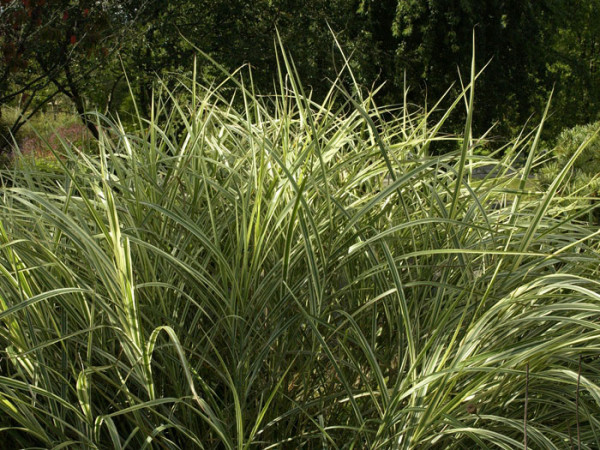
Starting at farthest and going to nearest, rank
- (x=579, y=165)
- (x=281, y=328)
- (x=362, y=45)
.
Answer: (x=362, y=45) → (x=579, y=165) → (x=281, y=328)

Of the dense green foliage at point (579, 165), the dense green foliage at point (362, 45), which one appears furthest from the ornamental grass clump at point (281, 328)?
the dense green foliage at point (362, 45)

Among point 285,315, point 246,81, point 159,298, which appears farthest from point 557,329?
point 246,81

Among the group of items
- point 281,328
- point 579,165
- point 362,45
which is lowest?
point 579,165

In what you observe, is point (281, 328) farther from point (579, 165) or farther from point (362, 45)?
point (362, 45)

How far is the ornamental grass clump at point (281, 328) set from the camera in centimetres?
141

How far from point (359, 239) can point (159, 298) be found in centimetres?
55

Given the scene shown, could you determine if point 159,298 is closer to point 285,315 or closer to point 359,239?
point 285,315

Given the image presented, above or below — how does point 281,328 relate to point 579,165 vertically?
Result: above

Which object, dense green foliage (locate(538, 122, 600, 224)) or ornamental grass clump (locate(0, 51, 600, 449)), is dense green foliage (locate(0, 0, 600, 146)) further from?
ornamental grass clump (locate(0, 51, 600, 449))

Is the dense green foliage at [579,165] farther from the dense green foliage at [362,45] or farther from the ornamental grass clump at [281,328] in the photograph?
the dense green foliage at [362,45]

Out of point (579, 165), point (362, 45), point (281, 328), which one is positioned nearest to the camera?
point (281, 328)

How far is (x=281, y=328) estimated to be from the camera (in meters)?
1.59

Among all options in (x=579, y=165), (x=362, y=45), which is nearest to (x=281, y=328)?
(x=579, y=165)

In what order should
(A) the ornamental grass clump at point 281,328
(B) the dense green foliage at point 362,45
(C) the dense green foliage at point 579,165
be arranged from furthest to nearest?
(B) the dense green foliage at point 362,45, (C) the dense green foliage at point 579,165, (A) the ornamental grass clump at point 281,328
